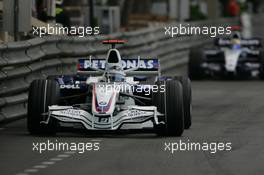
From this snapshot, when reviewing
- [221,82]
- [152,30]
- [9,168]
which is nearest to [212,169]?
[9,168]

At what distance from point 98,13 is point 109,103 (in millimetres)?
22683

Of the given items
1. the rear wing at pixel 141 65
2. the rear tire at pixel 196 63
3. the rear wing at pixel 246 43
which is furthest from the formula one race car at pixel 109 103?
the rear wing at pixel 246 43

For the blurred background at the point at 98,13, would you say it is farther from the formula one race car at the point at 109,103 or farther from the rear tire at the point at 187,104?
the rear tire at the point at 187,104

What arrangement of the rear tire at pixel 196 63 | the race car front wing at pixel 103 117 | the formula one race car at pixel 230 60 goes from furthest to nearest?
the rear tire at pixel 196 63 < the formula one race car at pixel 230 60 < the race car front wing at pixel 103 117

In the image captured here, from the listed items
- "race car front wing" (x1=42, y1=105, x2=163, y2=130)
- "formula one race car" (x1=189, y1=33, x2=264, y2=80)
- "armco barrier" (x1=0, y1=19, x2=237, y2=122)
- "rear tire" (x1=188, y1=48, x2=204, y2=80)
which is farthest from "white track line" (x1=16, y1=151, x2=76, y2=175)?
"rear tire" (x1=188, y1=48, x2=204, y2=80)

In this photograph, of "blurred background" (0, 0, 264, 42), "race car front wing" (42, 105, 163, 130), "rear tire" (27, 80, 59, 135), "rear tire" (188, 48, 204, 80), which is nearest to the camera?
"race car front wing" (42, 105, 163, 130)

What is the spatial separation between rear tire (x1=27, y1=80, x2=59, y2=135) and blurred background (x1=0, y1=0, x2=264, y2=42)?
439 cm

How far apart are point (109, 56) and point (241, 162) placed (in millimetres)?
3764

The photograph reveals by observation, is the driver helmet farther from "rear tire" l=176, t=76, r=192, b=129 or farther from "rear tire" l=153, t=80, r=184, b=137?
"rear tire" l=176, t=76, r=192, b=129

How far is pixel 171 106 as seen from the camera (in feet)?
47.4

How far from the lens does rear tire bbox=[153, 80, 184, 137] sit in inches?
569

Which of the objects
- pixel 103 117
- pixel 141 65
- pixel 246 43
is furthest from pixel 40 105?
pixel 246 43

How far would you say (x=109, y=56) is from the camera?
1526cm

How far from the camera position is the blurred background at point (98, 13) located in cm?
1922
